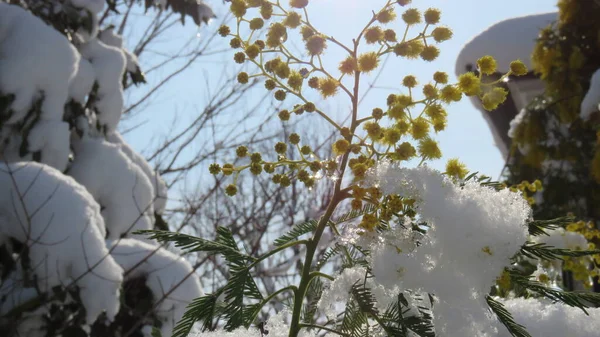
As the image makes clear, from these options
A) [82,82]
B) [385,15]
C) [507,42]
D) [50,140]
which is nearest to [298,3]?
[385,15]

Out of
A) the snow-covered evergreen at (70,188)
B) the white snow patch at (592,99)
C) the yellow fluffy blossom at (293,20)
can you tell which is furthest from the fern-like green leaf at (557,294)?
the white snow patch at (592,99)

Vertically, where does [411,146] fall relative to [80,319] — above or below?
above

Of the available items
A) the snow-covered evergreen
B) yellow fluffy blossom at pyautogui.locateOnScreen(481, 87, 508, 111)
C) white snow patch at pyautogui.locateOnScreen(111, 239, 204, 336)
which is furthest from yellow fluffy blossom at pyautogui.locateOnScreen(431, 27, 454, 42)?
white snow patch at pyautogui.locateOnScreen(111, 239, 204, 336)

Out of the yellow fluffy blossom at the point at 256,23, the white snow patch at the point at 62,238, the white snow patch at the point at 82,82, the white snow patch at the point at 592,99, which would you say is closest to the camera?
the yellow fluffy blossom at the point at 256,23

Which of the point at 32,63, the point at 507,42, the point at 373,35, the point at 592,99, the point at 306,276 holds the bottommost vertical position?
the point at 32,63

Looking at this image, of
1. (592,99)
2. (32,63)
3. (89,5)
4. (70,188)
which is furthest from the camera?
(592,99)

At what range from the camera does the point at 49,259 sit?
9.25 feet

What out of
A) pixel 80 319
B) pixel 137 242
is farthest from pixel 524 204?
pixel 137 242

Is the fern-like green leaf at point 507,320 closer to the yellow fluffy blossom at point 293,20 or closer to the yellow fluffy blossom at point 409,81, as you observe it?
the yellow fluffy blossom at point 409,81

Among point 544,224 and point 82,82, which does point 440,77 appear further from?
point 82,82

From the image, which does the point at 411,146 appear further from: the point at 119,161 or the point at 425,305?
the point at 119,161

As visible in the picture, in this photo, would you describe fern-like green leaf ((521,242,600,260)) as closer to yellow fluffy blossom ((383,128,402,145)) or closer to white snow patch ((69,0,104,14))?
yellow fluffy blossom ((383,128,402,145))

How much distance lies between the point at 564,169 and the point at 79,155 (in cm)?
589

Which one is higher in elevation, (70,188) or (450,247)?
(450,247)
